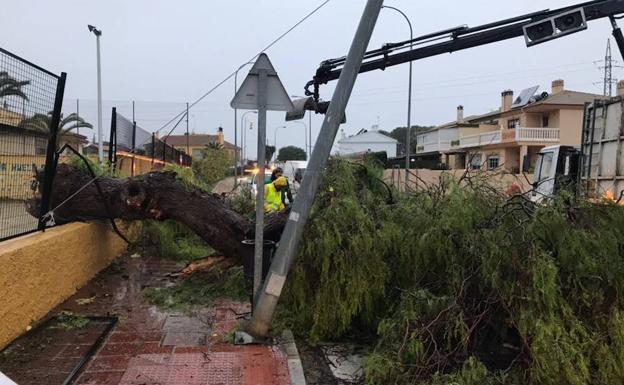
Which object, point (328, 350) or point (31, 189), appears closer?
point (328, 350)

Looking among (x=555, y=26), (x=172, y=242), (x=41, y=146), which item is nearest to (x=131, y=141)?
(x=172, y=242)

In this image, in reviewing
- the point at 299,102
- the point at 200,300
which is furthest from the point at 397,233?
the point at 299,102

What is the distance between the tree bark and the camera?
7152 millimetres

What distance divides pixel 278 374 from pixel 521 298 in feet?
6.75

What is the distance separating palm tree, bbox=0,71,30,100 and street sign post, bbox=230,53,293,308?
2.02 metres

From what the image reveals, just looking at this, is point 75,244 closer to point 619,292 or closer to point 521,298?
point 521,298

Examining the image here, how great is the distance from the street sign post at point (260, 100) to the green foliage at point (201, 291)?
169 centimetres

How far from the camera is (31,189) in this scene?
20.3 feet

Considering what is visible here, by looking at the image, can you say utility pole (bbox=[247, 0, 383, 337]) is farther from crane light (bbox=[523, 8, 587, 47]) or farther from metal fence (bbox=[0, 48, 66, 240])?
crane light (bbox=[523, 8, 587, 47])

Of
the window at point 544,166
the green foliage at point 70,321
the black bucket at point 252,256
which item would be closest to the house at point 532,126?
the window at point 544,166

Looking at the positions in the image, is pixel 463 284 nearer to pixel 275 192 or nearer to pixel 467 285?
pixel 467 285

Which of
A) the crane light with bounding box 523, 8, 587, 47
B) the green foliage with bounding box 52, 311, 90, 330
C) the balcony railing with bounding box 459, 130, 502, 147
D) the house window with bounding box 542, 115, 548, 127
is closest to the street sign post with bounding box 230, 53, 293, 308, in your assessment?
the green foliage with bounding box 52, 311, 90, 330

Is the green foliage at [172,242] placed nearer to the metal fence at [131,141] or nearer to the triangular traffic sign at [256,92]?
the metal fence at [131,141]

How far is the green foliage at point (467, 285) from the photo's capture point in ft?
13.3
